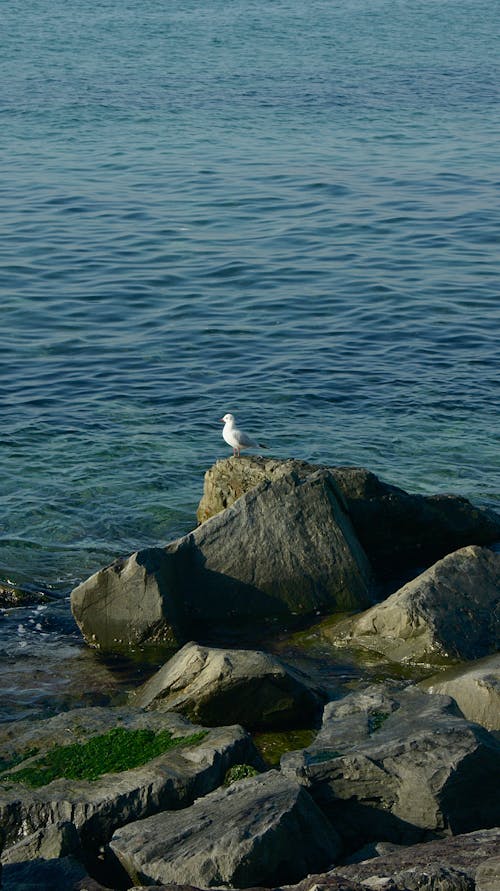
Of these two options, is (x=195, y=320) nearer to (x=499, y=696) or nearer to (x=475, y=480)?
(x=475, y=480)

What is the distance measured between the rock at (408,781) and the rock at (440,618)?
264 cm

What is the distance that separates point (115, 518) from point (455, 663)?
5.82 m

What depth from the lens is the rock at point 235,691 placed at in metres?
10.1

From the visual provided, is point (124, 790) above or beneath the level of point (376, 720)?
above

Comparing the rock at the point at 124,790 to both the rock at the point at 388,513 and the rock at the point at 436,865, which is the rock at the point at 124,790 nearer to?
the rock at the point at 436,865

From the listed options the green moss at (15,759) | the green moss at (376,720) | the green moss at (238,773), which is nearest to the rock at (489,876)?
the green moss at (238,773)

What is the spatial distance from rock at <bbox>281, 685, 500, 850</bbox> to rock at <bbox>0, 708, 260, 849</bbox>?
50 centimetres

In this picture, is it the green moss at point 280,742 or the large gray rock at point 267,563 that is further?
the large gray rock at point 267,563

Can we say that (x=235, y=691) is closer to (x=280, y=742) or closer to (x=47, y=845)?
(x=280, y=742)

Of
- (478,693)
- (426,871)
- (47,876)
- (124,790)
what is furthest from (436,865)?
(478,693)

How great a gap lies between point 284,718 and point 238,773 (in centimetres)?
159

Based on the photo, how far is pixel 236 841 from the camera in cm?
757

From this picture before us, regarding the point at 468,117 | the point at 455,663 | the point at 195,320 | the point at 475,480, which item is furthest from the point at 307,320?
the point at 468,117

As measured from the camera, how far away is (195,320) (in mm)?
23953
